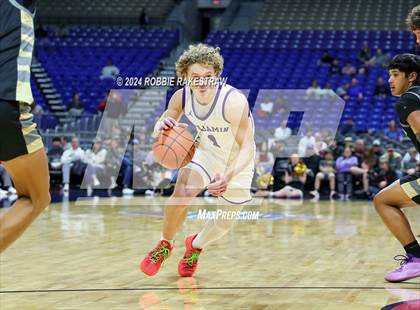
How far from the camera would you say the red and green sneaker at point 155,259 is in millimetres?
5293

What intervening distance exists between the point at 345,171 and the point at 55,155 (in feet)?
18.6

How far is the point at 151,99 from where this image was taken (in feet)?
47.5

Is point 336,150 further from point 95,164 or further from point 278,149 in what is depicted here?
point 95,164

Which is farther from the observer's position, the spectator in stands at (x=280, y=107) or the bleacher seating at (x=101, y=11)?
the bleacher seating at (x=101, y=11)

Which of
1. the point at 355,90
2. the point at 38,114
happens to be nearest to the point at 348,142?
the point at 355,90

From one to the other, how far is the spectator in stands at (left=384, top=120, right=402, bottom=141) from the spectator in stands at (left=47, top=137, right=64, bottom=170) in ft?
21.4

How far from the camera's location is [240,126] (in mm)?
5340

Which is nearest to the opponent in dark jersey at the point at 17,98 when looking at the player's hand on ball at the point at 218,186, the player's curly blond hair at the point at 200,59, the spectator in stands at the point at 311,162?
the player's hand on ball at the point at 218,186

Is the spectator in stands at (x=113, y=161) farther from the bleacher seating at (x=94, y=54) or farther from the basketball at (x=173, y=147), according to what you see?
the basketball at (x=173, y=147)

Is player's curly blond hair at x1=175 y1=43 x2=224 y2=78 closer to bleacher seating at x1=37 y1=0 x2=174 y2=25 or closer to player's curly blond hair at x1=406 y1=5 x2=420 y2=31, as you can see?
player's curly blond hair at x1=406 y1=5 x2=420 y2=31

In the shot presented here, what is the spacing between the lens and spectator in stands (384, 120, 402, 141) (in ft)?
50.5

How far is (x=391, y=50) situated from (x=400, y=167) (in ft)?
21.4

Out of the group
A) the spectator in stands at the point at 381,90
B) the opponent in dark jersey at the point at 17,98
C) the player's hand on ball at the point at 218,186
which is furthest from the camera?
the spectator in stands at the point at 381,90

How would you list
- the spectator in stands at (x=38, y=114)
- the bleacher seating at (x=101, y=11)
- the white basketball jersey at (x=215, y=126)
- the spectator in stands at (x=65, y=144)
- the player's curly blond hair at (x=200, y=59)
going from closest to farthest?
the player's curly blond hair at (x=200, y=59)
the white basketball jersey at (x=215, y=126)
the spectator in stands at (x=65, y=144)
the spectator in stands at (x=38, y=114)
the bleacher seating at (x=101, y=11)
